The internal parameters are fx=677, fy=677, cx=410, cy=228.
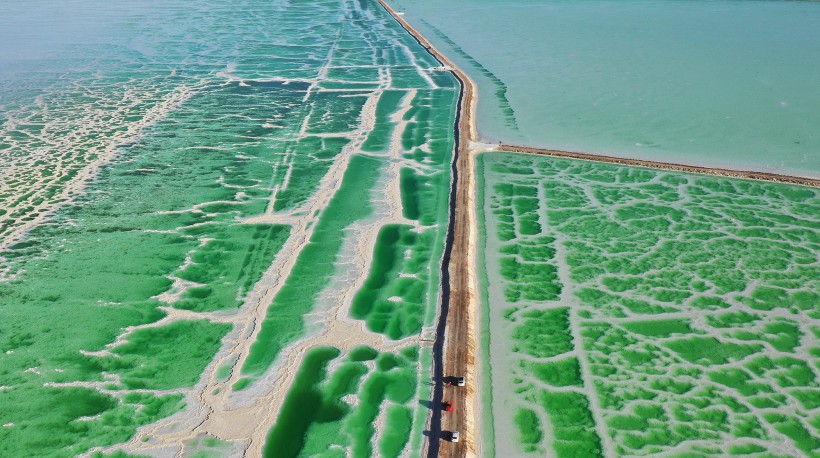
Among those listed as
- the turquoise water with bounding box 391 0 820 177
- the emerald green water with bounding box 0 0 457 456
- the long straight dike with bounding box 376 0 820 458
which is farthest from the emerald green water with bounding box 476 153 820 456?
the turquoise water with bounding box 391 0 820 177

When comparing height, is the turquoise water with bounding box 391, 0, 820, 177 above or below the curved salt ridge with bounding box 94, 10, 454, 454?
above

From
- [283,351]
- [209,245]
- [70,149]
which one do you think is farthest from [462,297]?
[70,149]

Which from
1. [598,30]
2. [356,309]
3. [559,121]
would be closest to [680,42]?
[598,30]

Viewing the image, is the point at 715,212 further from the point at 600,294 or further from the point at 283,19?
the point at 283,19

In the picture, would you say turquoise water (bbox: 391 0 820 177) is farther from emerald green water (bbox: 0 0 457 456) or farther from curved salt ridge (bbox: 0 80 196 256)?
curved salt ridge (bbox: 0 80 196 256)

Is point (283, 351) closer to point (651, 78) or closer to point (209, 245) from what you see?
point (209, 245)
